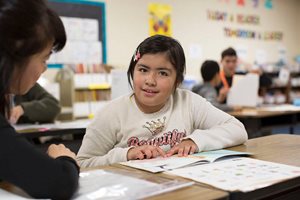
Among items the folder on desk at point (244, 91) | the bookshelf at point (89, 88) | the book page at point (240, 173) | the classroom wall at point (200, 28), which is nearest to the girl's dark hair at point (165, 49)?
the book page at point (240, 173)

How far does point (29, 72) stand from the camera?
2.98ft

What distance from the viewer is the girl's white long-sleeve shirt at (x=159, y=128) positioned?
1.36m

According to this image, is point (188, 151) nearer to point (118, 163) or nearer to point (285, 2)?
point (118, 163)

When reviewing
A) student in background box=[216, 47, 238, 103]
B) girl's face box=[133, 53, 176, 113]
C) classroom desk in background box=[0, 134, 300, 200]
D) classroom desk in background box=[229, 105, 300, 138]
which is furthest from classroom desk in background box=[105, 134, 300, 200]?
student in background box=[216, 47, 238, 103]

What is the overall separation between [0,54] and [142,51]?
2.38 ft

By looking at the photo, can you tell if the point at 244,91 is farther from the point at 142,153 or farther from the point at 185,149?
the point at 142,153

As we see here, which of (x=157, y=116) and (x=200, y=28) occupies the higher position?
(x=200, y=28)

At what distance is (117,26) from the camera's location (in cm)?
524

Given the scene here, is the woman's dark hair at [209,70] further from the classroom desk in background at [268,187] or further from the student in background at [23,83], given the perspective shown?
the student in background at [23,83]

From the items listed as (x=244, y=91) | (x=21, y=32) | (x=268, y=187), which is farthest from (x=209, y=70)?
(x=21, y=32)

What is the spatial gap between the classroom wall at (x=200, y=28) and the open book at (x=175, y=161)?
13.3 feet

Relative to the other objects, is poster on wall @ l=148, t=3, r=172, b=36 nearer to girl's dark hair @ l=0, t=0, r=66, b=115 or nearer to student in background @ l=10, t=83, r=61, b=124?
student in background @ l=10, t=83, r=61, b=124

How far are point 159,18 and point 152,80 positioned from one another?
434 cm

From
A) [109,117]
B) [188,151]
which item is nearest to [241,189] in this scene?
[188,151]
